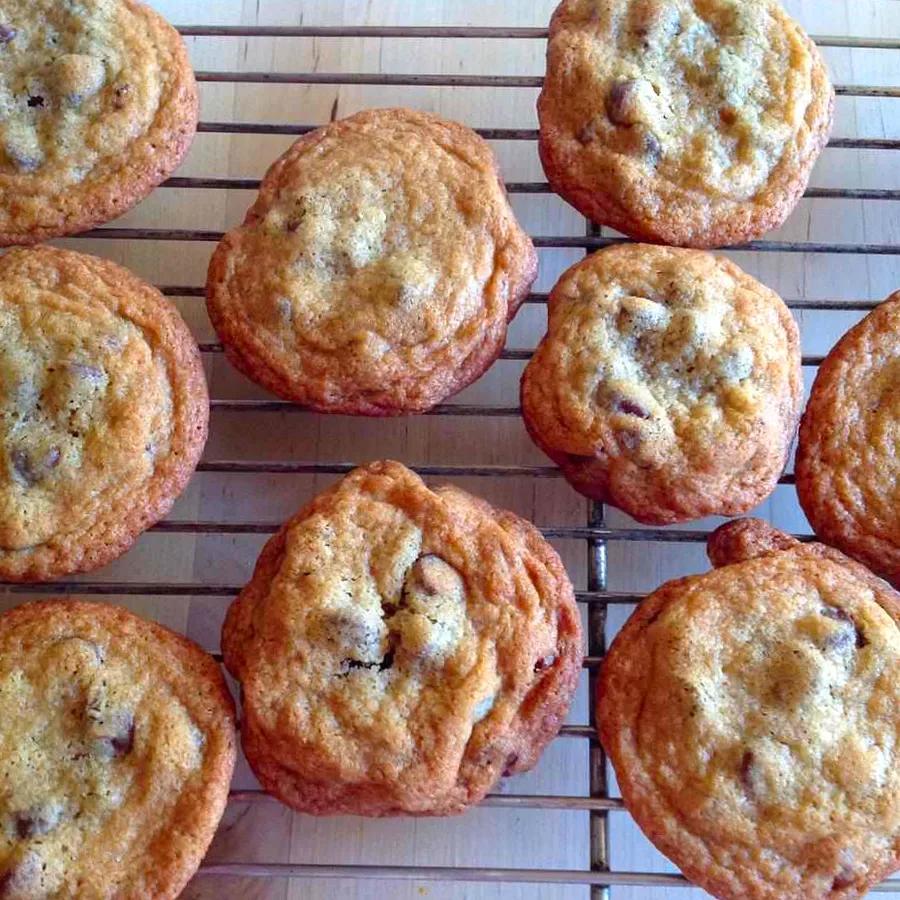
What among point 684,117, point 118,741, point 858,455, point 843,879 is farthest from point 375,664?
point 684,117

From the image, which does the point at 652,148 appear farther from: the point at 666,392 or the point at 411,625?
the point at 411,625

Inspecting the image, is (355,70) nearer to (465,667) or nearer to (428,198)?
(428,198)

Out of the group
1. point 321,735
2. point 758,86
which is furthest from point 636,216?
point 321,735

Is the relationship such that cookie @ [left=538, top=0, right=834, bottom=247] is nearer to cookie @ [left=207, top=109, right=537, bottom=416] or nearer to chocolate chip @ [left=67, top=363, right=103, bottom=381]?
cookie @ [left=207, top=109, right=537, bottom=416]

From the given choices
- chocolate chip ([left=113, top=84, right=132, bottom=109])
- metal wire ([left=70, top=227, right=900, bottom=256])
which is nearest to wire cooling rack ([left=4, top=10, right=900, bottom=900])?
metal wire ([left=70, top=227, right=900, bottom=256])

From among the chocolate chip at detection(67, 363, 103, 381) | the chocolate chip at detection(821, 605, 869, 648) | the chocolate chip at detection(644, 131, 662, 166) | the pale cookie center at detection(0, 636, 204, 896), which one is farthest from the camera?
the chocolate chip at detection(644, 131, 662, 166)

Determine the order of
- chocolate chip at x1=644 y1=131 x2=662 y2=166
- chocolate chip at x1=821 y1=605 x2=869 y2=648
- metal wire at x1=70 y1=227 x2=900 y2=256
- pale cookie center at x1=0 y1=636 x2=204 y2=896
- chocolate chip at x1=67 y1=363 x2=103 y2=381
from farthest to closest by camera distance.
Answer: metal wire at x1=70 y1=227 x2=900 y2=256
chocolate chip at x1=644 y1=131 x2=662 y2=166
chocolate chip at x1=67 y1=363 x2=103 y2=381
chocolate chip at x1=821 y1=605 x2=869 y2=648
pale cookie center at x1=0 y1=636 x2=204 y2=896
